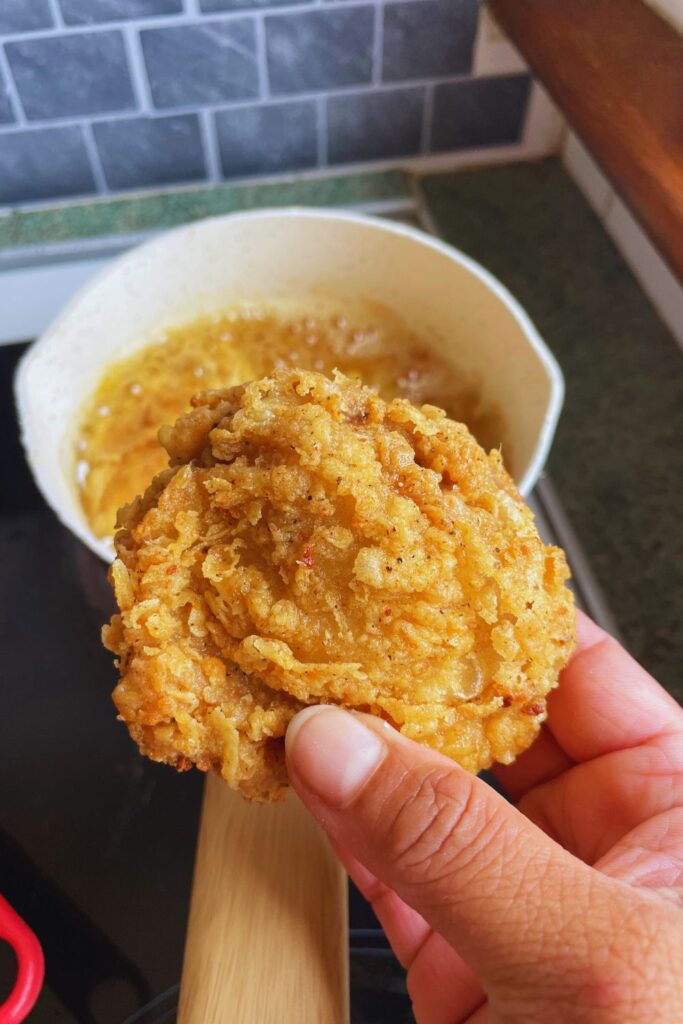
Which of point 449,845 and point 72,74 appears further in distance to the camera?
point 72,74

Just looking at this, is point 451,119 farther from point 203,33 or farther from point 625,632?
point 625,632

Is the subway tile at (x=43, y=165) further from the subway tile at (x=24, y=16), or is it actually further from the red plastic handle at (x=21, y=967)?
the red plastic handle at (x=21, y=967)

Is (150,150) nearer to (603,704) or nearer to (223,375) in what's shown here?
(223,375)

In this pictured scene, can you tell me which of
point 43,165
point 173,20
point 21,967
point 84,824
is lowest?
point 84,824

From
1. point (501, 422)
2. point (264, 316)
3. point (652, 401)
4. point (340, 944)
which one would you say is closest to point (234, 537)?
point (340, 944)

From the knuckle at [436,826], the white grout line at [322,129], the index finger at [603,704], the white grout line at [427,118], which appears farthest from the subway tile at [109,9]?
the knuckle at [436,826]

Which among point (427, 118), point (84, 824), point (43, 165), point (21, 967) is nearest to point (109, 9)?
point (43, 165)
